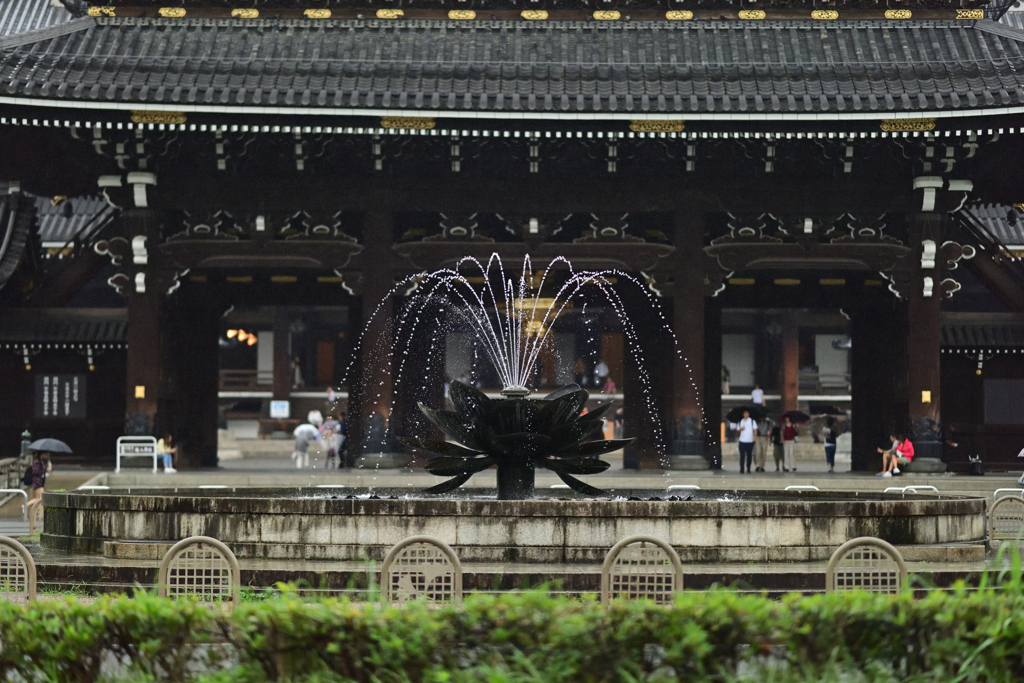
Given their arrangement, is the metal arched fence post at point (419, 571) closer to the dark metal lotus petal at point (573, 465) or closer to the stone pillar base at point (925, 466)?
the dark metal lotus petal at point (573, 465)

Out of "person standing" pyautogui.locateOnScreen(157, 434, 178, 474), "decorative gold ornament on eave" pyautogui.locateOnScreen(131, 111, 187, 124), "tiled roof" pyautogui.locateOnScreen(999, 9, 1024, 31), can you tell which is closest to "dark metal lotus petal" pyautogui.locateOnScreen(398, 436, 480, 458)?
"decorative gold ornament on eave" pyautogui.locateOnScreen(131, 111, 187, 124)

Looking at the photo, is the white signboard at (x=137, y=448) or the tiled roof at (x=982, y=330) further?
the tiled roof at (x=982, y=330)

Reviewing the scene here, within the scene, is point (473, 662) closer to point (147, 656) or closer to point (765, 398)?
point (147, 656)

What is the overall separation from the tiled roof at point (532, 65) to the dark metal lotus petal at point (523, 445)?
10148 millimetres

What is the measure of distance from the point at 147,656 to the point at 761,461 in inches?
1043

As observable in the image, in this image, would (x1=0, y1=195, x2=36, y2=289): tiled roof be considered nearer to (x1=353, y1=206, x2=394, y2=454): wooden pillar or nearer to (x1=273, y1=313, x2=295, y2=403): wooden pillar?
(x1=353, y1=206, x2=394, y2=454): wooden pillar

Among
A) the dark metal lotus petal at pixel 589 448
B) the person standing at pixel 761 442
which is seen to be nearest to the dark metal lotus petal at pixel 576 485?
the dark metal lotus petal at pixel 589 448

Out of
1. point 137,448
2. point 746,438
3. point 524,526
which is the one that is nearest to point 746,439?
point 746,438

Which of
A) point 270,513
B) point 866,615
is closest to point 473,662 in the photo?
point 866,615

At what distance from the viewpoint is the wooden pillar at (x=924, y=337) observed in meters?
27.4

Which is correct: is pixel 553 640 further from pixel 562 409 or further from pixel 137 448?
pixel 137 448

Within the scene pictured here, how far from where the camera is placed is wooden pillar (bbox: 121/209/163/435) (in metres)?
27.5

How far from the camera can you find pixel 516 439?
16500 mm

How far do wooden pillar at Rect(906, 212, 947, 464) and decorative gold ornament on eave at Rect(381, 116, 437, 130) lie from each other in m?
9.70
